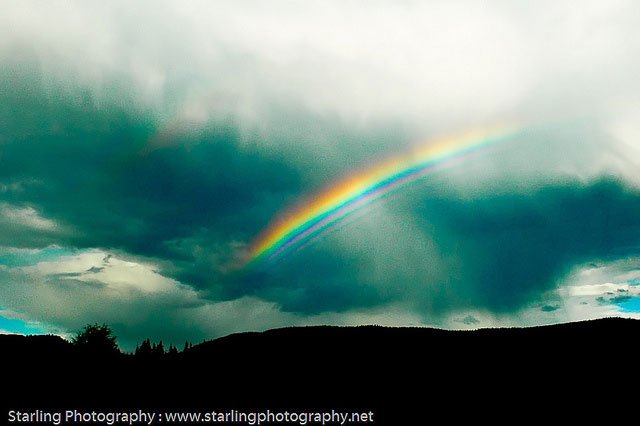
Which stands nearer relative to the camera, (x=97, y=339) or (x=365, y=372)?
(x=365, y=372)

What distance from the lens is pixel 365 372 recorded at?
58.5 m

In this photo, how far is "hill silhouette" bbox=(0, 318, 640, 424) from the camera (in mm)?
47156

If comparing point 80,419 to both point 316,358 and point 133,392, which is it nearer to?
Answer: point 133,392

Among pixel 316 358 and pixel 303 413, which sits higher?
pixel 316 358

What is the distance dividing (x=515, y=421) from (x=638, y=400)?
11.2 meters

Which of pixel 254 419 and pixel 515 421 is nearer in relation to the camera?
pixel 515 421

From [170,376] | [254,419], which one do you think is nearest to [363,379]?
[254,419]

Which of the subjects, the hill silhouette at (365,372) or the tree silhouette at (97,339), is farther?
the tree silhouette at (97,339)

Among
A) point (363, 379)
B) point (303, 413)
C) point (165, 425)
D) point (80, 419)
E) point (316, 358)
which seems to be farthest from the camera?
point (316, 358)

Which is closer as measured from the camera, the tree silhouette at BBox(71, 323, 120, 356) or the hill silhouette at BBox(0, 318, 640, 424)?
the hill silhouette at BBox(0, 318, 640, 424)

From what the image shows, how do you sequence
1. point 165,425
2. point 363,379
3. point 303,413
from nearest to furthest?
point 165,425
point 303,413
point 363,379

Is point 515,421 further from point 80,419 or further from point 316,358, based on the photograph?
point 80,419

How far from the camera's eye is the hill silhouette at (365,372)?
47.2m

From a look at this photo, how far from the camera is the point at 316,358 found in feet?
209
